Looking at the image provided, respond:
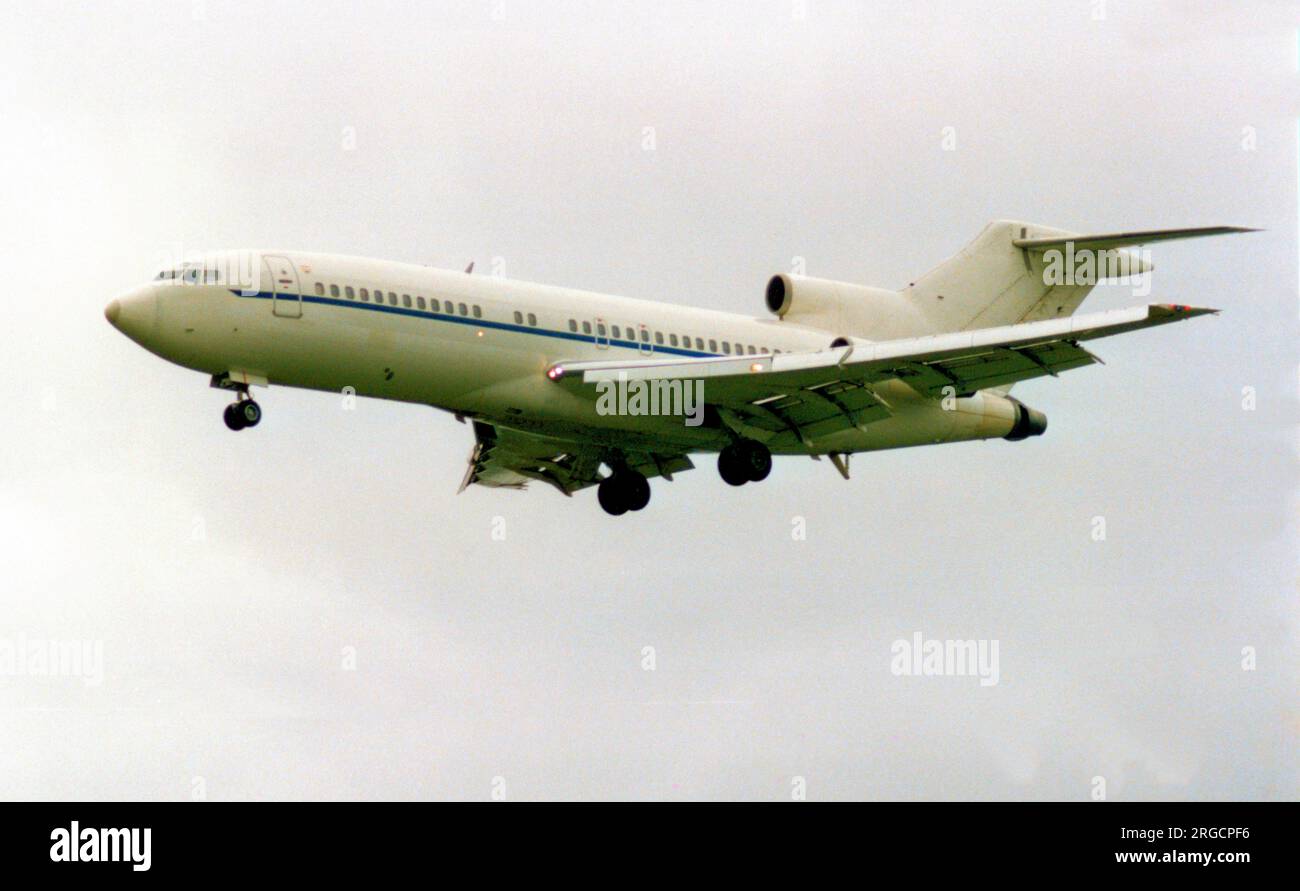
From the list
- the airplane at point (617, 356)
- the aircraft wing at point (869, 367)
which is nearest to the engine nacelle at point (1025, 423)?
the airplane at point (617, 356)

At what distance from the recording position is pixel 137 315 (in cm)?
3531

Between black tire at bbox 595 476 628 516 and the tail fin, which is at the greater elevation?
the tail fin

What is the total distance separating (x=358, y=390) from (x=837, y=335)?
412 inches

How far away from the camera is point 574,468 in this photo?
43562 millimetres

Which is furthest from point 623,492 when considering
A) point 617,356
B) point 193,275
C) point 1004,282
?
point 193,275

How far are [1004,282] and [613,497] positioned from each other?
924cm

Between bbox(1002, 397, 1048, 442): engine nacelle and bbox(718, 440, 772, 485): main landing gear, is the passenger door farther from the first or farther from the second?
bbox(1002, 397, 1048, 442): engine nacelle

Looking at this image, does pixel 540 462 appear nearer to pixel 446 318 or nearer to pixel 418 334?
pixel 446 318

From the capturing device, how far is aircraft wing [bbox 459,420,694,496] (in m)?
41.7

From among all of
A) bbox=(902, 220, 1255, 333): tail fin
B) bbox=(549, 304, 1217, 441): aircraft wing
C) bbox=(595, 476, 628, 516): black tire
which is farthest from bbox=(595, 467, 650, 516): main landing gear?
bbox=(902, 220, 1255, 333): tail fin

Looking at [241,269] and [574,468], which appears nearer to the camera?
[241,269]

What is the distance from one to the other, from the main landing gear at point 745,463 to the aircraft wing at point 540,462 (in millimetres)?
2275
